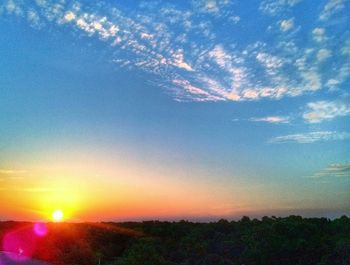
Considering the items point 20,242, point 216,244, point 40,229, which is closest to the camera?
point 216,244

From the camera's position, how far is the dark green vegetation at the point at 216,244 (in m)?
48.6

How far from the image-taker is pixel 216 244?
66.4 m

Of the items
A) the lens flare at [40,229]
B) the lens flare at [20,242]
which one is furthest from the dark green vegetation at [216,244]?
the lens flare at [40,229]

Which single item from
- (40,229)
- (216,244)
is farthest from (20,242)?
(216,244)

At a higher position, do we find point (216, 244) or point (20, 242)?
point (20, 242)

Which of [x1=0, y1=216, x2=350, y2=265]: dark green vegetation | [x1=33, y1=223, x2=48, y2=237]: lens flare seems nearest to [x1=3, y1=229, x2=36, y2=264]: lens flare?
[x1=0, y1=216, x2=350, y2=265]: dark green vegetation

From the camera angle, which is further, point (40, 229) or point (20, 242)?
point (40, 229)

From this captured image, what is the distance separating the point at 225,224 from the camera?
83.9m

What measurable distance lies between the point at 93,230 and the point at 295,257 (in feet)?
178

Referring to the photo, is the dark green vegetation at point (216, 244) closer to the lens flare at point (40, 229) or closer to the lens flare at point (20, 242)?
the lens flare at point (20, 242)

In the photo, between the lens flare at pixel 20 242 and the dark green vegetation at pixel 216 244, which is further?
the lens flare at pixel 20 242

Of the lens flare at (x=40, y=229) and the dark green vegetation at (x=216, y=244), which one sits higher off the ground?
the lens flare at (x=40, y=229)

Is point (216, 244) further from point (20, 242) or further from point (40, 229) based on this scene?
point (40, 229)

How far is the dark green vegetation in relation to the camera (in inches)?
1914
